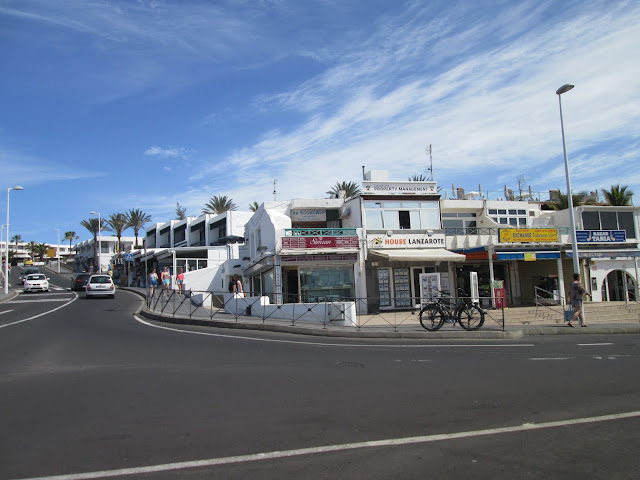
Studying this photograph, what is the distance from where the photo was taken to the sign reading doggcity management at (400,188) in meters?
26.6

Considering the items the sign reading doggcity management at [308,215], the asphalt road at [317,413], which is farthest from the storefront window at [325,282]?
the asphalt road at [317,413]

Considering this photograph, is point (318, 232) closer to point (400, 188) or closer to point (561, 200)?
point (400, 188)

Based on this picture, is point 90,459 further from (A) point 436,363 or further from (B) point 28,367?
(A) point 436,363

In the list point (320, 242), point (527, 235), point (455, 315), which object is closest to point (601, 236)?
point (527, 235)

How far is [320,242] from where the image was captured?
24.4 meters

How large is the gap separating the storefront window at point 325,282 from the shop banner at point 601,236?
14588 mm

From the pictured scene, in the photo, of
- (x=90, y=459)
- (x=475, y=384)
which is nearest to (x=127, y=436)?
(x=90, y=459)

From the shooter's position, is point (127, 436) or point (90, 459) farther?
point (127, 436)

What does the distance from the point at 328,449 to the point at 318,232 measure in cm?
1983

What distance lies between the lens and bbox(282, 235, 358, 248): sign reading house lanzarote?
2394 cm

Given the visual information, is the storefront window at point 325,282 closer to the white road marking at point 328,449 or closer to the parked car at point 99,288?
the parked car at point 99,288

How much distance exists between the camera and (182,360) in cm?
1023

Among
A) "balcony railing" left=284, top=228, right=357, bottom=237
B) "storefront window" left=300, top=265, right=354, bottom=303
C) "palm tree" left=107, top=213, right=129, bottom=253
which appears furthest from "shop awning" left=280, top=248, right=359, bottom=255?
"palm tree" left=107, top=213, right=129, bottom=253

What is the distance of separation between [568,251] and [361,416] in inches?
987
